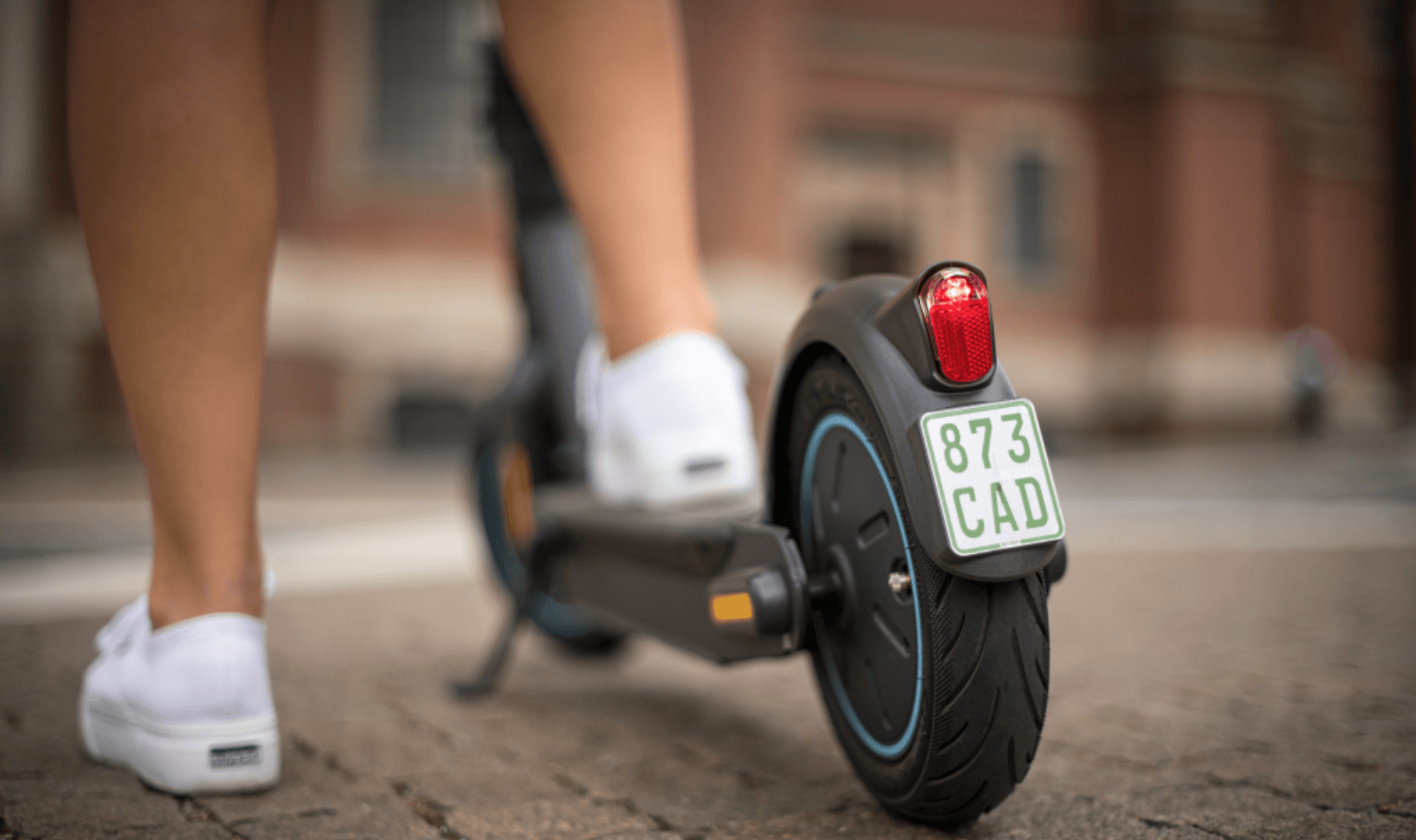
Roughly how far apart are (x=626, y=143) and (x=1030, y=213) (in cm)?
1283

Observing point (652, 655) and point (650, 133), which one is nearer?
point (650, 133)

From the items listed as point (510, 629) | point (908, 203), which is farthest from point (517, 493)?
point (908, 203)

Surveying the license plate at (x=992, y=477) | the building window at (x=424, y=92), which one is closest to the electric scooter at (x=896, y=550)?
the license plate at (x=992, y=477)

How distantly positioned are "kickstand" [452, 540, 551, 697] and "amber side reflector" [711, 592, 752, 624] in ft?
2.16

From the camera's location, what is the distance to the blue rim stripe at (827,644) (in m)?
1.05

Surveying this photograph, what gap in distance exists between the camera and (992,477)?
102cm

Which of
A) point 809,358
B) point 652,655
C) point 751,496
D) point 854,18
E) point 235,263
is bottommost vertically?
point 652,655

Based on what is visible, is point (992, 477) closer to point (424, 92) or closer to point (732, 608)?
point (732, 608)

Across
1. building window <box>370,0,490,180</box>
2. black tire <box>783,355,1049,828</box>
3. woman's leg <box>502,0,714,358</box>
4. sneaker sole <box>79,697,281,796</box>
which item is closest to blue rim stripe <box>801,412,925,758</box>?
black tire <box>783,355,1049,828</box>

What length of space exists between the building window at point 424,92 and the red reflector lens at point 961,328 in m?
9.66

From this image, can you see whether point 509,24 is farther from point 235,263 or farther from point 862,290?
point 862,290

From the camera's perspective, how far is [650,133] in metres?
1.53

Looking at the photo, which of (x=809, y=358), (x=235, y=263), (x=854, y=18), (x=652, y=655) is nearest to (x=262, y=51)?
(x=235, y=263)

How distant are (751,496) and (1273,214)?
46.3 feet
